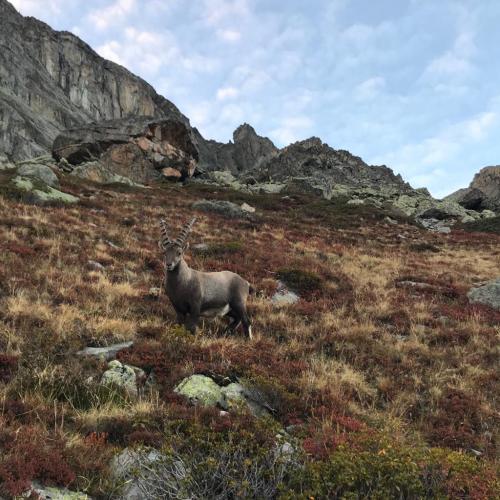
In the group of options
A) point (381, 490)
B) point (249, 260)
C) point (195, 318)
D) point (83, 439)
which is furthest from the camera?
point (249, 260)

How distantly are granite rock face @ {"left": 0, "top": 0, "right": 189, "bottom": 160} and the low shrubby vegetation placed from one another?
87.4 meters

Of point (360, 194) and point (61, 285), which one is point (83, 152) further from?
point (61, 285)

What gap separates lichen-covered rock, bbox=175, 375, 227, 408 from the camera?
7168mm

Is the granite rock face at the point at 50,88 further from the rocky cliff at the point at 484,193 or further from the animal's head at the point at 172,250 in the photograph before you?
the animal's head at the point at 172,250

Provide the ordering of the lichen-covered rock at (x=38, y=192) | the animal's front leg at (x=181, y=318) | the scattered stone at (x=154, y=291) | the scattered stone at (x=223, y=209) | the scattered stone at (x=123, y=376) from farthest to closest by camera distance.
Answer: the scattered stone at (x=223, y=209) < the lichen-covered rock at (x=38, y=192) < the scattered stone at (x=154, y=291) < the animal's front leg at (x=181, y=318) < the scattered stone at (x=123, y=376)

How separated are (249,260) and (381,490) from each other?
50.2ft

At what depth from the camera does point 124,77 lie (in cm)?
15925

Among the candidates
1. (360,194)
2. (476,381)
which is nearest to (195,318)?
(476,381)

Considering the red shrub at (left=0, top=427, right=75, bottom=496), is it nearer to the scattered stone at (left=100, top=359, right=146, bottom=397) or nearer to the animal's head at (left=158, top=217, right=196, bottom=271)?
the scattered stone at (left=100, top=359, right=146, bottom=397)

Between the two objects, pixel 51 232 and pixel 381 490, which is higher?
pixel 51 232

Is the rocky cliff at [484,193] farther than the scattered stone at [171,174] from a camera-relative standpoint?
Yes

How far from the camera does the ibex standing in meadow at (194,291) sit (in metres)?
10.9

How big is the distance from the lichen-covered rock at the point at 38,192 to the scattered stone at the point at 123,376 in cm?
2113

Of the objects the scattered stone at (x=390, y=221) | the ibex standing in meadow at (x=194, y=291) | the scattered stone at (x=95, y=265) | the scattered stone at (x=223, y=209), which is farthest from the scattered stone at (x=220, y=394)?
the scattered stone at (x=390, y=221)
